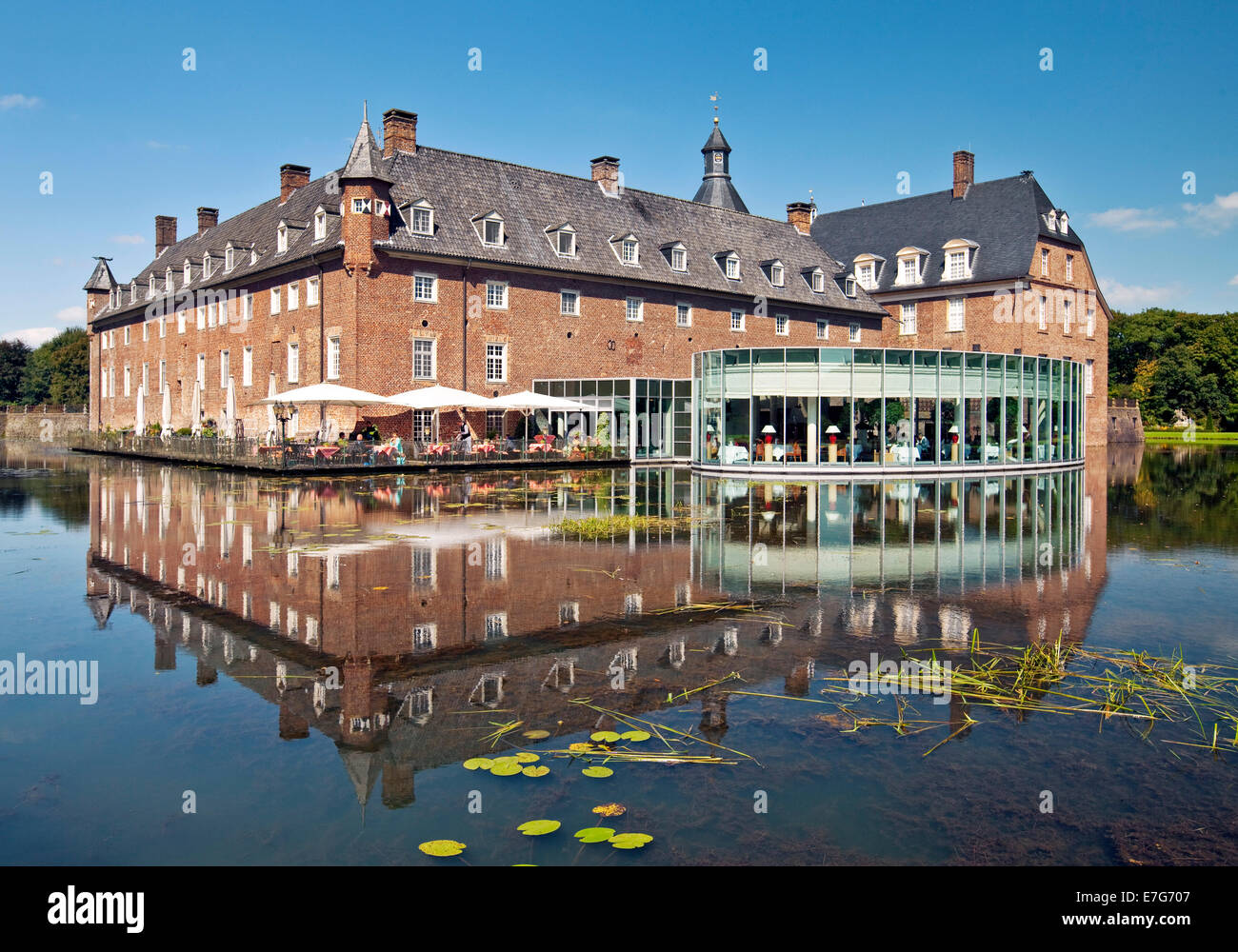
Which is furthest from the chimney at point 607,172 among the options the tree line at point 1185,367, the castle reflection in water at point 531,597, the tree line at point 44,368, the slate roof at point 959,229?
the tree line at point 44,368

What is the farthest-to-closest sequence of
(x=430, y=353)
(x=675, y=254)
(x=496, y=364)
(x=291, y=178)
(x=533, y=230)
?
(x=291, y=178), (x=675, y=254), (x=533, y=230), (x=496, y=364), (x=430, y=353)

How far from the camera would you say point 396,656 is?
8.73 meters

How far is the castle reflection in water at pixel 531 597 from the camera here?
7.70 metres

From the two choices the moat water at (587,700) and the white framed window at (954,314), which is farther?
the white framed window at (954,314)

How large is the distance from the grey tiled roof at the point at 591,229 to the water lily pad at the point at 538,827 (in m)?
36.5

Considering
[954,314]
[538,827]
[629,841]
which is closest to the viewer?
[629,841]

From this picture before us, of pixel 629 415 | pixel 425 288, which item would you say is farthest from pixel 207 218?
pixel 629 415

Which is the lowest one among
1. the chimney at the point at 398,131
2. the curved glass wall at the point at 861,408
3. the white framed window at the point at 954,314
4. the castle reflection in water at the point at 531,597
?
the castle reflection in water at the point at 531,597

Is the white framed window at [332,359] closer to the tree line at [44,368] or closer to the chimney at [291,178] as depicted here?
the chimney at [291,178]

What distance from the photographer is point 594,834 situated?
5.17 metres

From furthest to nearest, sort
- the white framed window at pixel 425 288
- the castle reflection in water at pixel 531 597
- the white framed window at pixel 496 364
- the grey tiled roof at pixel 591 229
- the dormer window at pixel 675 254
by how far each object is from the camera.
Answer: the dormer window at pixel 675 254
the white framed window at pixel 496 364
the grey tiled roof at pixel 591 229
the white framed window at pixel 425 288
the castle reflection in water at pixel 531 597

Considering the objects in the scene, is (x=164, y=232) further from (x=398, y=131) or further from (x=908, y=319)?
(x=908, y=319)

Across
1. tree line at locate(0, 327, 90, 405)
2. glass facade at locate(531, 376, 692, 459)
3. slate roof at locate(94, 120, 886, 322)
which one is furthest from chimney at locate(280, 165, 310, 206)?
tree line at locate(0, 327, 90, 405)

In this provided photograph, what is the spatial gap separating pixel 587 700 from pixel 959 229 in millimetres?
58019
